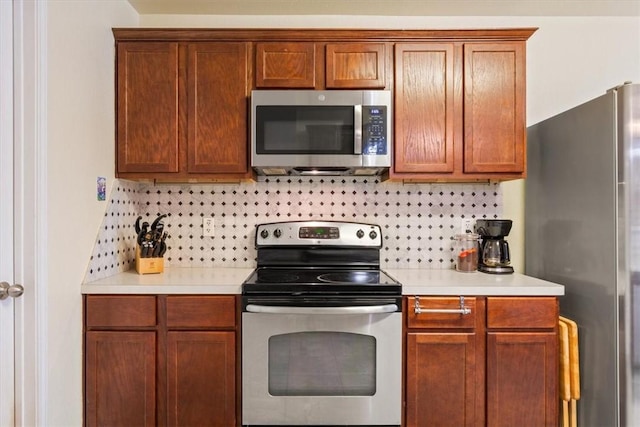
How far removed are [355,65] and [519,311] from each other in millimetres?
1450

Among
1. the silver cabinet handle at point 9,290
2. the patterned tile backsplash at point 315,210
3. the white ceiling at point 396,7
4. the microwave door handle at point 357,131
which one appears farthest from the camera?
the patterned tile backsplash at point 315,210

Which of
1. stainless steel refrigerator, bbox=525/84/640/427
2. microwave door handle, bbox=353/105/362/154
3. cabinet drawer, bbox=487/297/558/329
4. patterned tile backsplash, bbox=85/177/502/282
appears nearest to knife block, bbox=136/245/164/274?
patterned tile backsplash, bbox=85/177/502/282

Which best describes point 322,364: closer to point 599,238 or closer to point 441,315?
point 441,315

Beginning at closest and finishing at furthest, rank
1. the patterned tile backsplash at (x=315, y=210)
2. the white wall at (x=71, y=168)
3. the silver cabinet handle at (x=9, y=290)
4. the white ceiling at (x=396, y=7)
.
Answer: the silver cabinet handle at (x=9, y=290), the white wall at (x=71, y=168), the white ceiling at (x=396, y=7), the patterned tile backsplash at (x=315, y=210)

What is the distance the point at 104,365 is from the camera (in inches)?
68.6

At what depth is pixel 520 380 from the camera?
1756mm

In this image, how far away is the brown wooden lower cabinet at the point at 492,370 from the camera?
175 cm

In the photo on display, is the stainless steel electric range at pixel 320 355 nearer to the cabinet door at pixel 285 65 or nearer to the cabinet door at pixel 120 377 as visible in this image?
the cabinet door at pixel 120 377

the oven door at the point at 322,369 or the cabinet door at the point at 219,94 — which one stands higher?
the cabinet door at the point at 219,94

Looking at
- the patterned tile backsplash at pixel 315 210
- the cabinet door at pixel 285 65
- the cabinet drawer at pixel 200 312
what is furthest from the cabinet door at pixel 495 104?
the cabinet drawer at pixel 200 312

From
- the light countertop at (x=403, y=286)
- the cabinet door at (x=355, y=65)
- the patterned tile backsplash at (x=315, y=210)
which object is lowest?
the light countertop at (x=403, y=286)

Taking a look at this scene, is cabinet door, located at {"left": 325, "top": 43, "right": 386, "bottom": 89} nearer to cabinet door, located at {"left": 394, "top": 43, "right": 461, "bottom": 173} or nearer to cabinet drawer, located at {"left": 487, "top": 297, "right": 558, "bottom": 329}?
cabinet door, located at {"left": 394, "top": 43, "right": 461, "bottom": 173}

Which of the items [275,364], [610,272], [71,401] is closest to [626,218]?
[610,272]

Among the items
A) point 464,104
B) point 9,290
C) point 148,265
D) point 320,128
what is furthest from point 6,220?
point 464,104
